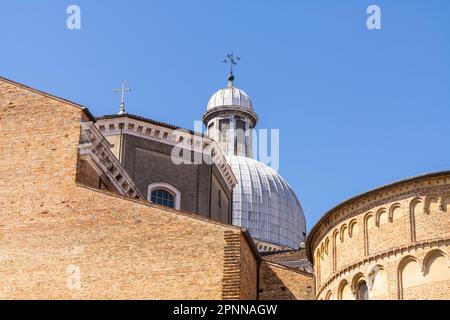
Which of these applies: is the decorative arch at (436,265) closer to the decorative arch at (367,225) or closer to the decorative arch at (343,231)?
the decorative arch at (367,225)

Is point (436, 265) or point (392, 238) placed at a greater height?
point (392, 238)

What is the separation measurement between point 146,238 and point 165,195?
32.7 feet

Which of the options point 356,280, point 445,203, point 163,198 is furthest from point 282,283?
point 163,198

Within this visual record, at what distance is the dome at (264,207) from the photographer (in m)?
57.1

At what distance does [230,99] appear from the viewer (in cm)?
5956

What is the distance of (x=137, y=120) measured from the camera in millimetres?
35531

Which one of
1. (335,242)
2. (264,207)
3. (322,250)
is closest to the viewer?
(335,242)

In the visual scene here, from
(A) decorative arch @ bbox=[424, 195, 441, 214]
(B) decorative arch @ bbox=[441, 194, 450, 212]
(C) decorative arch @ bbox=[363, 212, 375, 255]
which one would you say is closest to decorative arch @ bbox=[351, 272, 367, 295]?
(C) decorative arch @ bbox=[363, 212, 375, 255]

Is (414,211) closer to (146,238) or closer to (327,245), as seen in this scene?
(327,245)

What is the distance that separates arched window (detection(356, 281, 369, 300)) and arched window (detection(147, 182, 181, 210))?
371 inches
